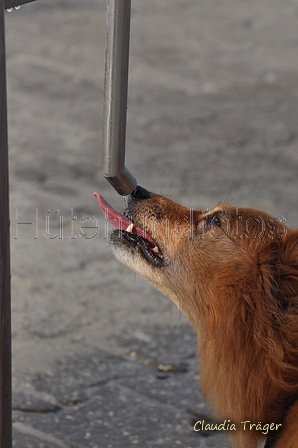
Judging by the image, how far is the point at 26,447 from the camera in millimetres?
2695

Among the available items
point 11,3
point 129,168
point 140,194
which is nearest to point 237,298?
point 140,194

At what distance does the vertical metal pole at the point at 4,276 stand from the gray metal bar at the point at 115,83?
0.93 ft

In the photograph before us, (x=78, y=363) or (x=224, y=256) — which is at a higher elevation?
(x=224, y=256)

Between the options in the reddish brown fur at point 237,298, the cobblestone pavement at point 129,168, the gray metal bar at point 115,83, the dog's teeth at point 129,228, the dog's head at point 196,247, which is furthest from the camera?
the cobblestone pavement at point 129,168

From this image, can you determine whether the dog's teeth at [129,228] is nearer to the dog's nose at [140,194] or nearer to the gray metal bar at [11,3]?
the dog's nose at [140,194]

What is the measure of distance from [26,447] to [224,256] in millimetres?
1250

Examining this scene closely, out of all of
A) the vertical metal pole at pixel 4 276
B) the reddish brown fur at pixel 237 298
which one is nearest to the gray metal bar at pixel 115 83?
the vertical metal pole at pixel 4 276

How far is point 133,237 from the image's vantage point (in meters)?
2.55

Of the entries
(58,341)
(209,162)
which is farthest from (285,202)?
(58,341)

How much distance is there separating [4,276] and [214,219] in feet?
3.15

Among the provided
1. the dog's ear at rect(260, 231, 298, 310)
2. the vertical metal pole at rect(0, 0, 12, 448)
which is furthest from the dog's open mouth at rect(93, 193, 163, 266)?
the vertical metal pole at rect(0, 0, 12, 448)

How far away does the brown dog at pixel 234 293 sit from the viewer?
2010 millimetres

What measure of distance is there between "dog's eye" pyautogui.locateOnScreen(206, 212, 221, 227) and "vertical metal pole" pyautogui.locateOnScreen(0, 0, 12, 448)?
3.01 ft

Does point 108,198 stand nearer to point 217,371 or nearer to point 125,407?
point 125,407
